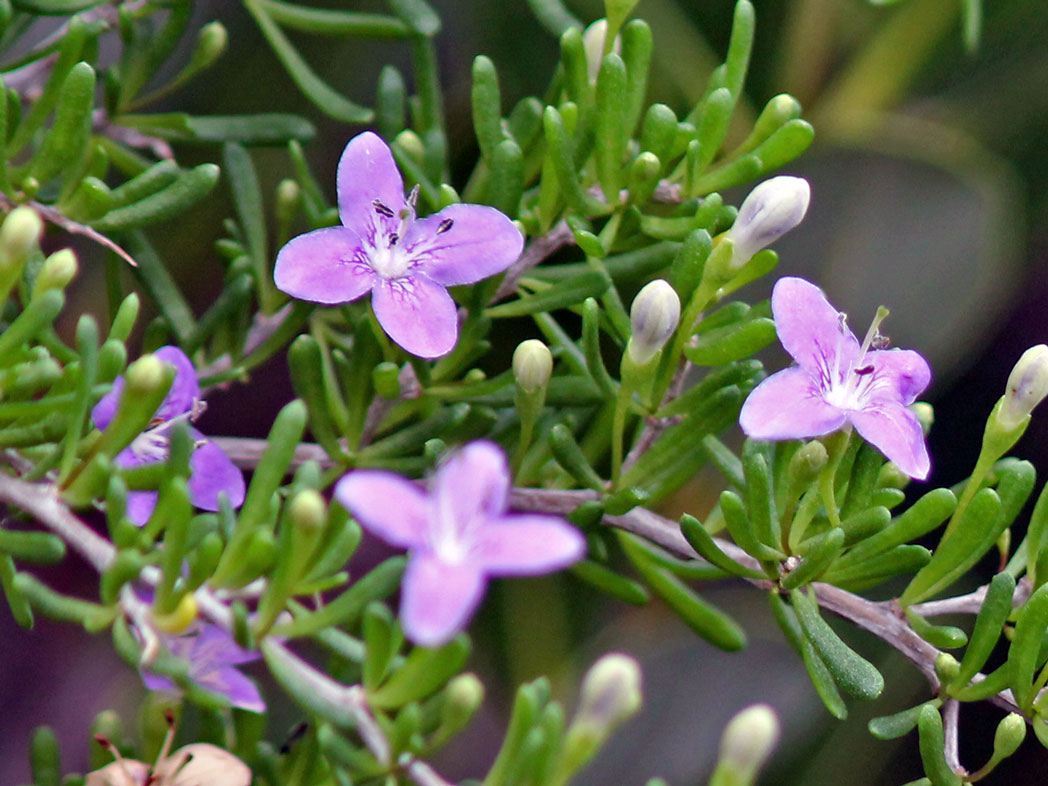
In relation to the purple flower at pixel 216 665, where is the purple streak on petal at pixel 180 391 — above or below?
above

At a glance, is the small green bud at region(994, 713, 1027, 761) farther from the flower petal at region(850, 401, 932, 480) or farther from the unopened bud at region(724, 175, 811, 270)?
the unopened bud at region(724, 175, 811, 270)

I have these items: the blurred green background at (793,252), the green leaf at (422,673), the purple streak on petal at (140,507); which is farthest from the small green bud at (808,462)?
the blurred green background at (793,252)

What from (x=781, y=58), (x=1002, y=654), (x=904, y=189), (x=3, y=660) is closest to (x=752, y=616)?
(x=1002, y=654)

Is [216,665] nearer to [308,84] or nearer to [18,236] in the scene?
[18,236]

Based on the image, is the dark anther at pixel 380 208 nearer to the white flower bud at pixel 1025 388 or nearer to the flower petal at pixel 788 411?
the flower petal at pixel 788 411

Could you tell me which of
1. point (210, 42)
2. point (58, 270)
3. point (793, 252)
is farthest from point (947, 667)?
point (793, 252)

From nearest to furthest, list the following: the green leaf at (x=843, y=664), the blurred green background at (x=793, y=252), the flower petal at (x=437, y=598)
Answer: the flower petal at (x=437, y=598), the green leaf at (x=843, y=664), the blurred green background at (x=793, y=252)

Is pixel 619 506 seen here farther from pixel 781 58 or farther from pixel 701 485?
pixel 781 58
